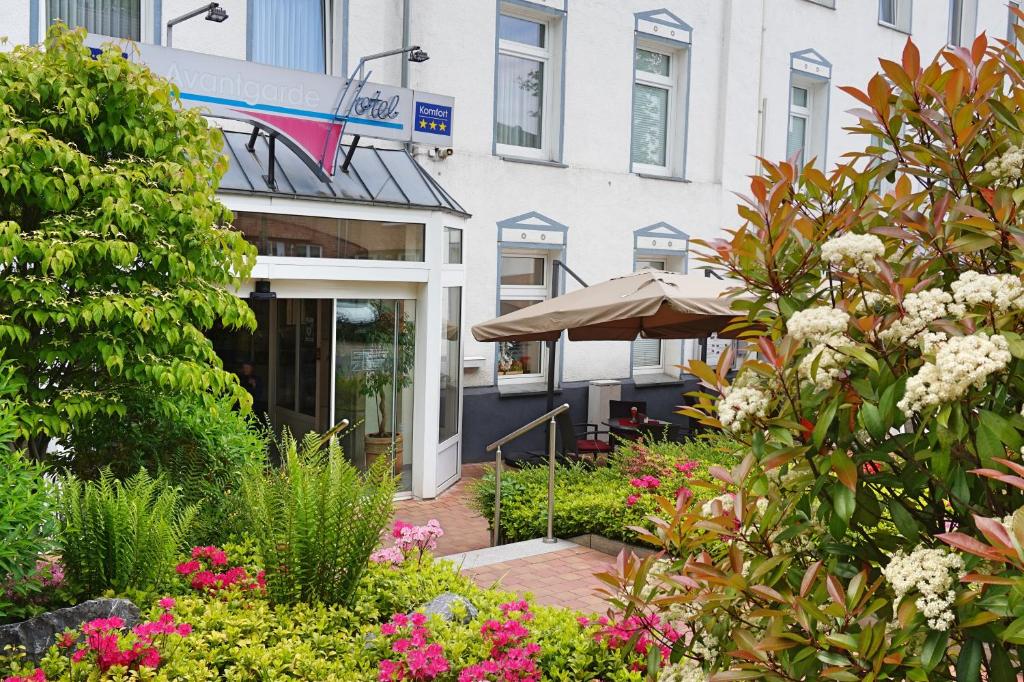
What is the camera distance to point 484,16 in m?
12.0

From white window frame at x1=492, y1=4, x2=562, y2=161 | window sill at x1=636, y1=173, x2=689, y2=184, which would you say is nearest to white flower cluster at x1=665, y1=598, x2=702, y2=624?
white window frame at x1=492, y1=4, x2=562, y2=161

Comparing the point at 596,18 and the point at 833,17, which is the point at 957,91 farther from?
the point at 833,17

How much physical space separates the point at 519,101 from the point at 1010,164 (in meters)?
11.0

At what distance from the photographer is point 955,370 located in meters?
1.90

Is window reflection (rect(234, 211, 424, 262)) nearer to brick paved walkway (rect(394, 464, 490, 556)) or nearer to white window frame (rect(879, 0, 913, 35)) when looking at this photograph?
brick paved walkway (rect(394, 464, 490, 556))

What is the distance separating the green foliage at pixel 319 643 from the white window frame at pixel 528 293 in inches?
321

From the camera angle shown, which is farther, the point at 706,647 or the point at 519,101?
the point at 519,101

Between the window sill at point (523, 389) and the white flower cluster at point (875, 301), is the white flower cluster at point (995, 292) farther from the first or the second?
the window sill at point (523, 389)

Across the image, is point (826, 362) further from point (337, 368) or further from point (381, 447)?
point (381, 447)

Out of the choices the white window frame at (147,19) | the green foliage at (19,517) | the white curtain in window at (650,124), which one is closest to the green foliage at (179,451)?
the green foliage at (19,517)

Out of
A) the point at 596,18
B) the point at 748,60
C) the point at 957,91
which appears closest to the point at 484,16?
the point at 596,18

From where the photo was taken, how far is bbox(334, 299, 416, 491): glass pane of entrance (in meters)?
10.4

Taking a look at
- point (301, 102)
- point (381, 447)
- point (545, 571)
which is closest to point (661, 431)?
point (381, 447)

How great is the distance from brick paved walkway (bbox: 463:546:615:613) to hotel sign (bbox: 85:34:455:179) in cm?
466
